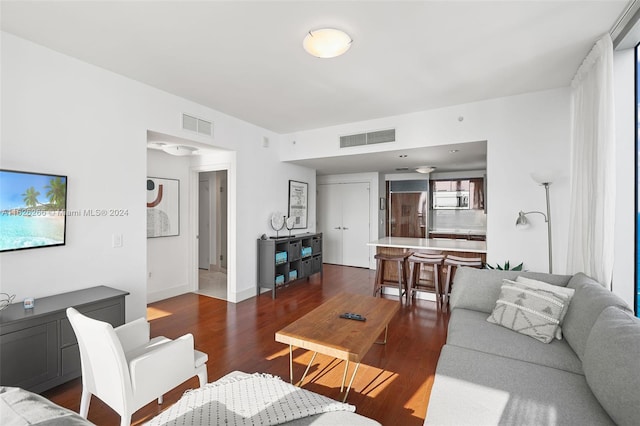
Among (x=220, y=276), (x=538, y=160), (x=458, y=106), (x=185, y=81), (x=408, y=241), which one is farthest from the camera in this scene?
(x=220, y=276)

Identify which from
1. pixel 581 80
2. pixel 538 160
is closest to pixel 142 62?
pixel 581 80

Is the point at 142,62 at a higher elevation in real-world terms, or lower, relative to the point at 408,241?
higher

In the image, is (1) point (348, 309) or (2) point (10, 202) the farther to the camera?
(1) point (348, 309)

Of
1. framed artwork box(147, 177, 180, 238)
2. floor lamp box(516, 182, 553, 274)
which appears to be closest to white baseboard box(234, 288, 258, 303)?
framed artwork box(147, 177, 180, 238)

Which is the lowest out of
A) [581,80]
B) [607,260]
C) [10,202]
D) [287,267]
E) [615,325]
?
[287,267]

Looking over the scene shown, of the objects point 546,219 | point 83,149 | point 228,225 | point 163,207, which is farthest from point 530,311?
point 163,207

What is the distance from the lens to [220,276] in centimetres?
621

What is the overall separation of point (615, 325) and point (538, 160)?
2.59m

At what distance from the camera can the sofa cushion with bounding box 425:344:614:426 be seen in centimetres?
131

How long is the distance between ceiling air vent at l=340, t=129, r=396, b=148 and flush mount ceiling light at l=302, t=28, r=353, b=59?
2.16 m

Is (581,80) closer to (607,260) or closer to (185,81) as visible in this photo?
(607,260)

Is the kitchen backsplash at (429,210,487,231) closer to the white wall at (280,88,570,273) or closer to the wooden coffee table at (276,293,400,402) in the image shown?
the white wall at (280,88,570,273)

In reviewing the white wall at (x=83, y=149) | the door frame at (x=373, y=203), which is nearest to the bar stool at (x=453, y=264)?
the door frame at (x=373, y=203)

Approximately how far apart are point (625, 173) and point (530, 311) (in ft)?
4.66
